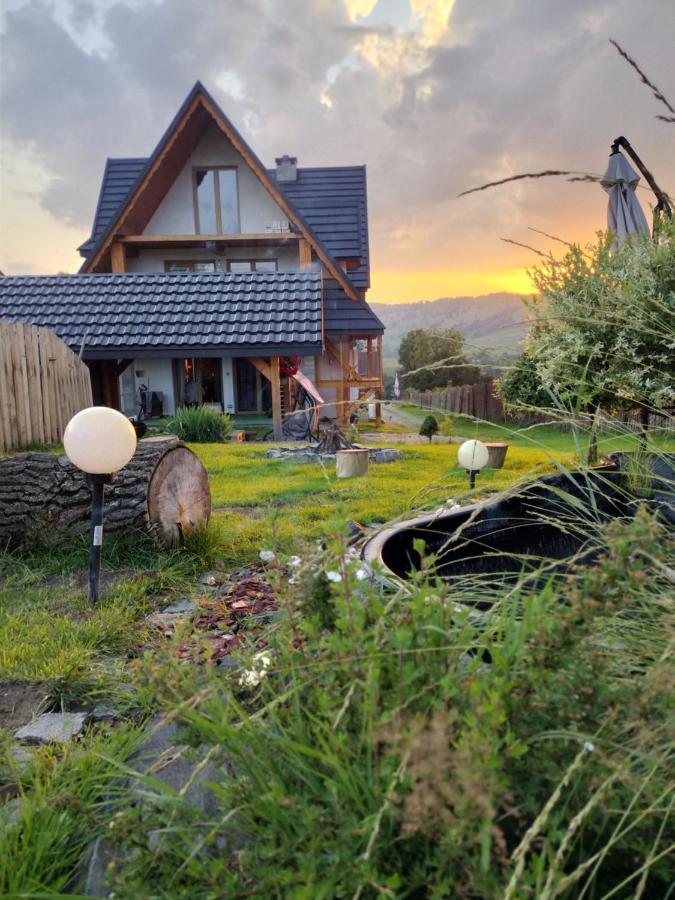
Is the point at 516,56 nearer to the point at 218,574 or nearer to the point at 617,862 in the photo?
the point at 218,574

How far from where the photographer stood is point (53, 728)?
1.60 metres

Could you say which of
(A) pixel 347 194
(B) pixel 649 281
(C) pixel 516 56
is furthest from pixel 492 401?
(B) pixel 649 281

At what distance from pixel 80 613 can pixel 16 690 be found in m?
0.63

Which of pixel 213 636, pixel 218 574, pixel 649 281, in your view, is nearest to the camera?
pixel 213 636

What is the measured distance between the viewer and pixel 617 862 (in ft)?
2.58

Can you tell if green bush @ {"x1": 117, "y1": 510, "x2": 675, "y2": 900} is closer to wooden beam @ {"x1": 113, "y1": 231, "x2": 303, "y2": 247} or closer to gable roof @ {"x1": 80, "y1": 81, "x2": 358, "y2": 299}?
gable roof @ {"x1": 80, "y1": 81, "x2": 358, "y2": 299}

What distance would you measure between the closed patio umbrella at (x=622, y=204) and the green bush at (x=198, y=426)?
239 inches

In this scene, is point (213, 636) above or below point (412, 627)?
below

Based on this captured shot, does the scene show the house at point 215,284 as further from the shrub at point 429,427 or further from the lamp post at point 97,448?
the lamp post at point 97,448

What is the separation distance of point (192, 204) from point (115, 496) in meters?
12.4

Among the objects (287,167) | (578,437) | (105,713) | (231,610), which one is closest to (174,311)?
(287,167)

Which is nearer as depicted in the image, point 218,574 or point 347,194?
point 218,574

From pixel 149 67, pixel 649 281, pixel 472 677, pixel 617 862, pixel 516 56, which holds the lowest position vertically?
pixel 617 862

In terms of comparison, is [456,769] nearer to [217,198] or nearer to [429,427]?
[429,427]
